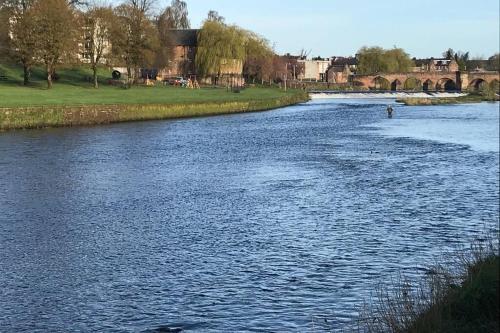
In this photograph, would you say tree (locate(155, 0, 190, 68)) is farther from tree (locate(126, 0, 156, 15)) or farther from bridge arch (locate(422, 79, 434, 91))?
bridge arch (locate(422, 79, 434, 91))

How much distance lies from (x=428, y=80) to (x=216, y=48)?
80844 mm

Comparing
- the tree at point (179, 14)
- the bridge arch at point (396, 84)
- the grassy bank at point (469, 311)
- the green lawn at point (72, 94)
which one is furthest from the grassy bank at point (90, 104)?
the bridge arch at point (396, 84)

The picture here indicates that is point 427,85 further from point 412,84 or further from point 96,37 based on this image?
point 96,37

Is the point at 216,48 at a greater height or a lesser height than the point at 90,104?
greater

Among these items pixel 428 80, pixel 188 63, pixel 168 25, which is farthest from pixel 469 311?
pixel 428 80

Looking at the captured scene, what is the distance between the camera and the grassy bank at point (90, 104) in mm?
55406

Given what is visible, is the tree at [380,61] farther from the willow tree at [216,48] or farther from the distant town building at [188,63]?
the willow tree at [216,48]

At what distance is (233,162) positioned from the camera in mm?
34281

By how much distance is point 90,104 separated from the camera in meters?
62.3

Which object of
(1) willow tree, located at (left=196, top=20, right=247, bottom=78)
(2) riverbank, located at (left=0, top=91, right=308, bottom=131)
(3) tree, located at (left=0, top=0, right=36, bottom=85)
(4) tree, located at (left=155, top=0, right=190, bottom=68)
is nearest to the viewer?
(2) riverbank, located at (left=0, top=91, right=308, bottom=131)

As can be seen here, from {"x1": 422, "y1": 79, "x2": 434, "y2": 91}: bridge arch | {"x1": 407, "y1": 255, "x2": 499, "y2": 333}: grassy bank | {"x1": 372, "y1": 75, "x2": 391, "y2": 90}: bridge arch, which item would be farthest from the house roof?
{"x1": 407, "y1": 255, "x2": 499, "y2": 333}: grassy bank

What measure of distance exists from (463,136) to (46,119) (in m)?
30.6

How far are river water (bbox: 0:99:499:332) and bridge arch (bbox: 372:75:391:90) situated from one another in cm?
13881

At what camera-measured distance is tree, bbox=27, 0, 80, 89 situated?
72.8 meters
